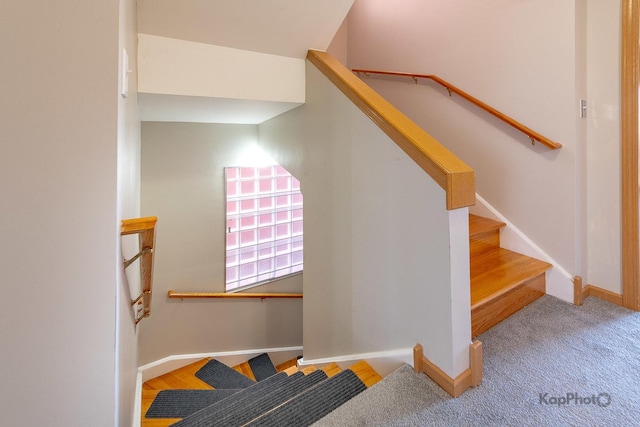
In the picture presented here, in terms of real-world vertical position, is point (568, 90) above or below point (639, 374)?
above

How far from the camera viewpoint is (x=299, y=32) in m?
1.90

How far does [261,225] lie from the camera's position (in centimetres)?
371

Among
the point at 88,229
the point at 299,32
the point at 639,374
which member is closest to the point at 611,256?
the point at 639,374

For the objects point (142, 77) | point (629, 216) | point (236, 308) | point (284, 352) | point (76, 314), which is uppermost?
point (142, 77)

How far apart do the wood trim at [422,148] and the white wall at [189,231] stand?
1922 mm

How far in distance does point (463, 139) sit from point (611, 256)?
1116 millimetres

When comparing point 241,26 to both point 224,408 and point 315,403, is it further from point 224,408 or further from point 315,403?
point 224,408

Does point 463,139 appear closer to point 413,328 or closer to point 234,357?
point 413,328

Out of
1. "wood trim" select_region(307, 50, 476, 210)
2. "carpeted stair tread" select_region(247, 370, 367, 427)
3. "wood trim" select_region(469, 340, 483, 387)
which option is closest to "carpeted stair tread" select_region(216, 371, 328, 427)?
"carpeted stair tread" select_region(247, 370, 367, 427)

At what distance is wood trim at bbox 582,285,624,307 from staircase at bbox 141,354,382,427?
1389 millimetres

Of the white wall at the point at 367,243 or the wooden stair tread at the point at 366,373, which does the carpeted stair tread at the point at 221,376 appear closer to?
the white wall at the point at 367,243

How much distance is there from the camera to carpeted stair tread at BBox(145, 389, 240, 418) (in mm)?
2335

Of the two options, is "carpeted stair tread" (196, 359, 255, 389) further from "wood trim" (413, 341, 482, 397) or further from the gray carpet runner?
"wood trim" (413, 341, 482, 397)

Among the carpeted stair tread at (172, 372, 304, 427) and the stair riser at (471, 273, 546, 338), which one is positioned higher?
the stair riser at (471, 273, 546, 338)
